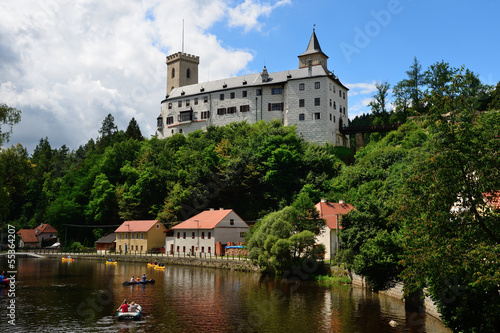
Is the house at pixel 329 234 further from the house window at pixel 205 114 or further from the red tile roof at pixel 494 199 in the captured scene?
the house window at pixel 205 114

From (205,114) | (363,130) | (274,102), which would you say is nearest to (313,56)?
(274,102)

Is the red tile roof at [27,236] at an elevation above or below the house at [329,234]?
below

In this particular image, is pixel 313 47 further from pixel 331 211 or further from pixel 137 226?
pixel 331 211

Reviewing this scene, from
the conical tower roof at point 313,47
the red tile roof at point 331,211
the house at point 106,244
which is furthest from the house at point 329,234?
the conical tower roof at point 313,47

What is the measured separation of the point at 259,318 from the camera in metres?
27.6

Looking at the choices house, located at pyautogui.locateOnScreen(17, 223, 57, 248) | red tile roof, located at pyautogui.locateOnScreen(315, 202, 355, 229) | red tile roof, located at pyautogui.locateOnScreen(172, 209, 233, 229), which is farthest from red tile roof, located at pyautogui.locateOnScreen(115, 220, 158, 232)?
red tile roof, located at pyautogui.locateOnScreen(315, 202, 355, 229)

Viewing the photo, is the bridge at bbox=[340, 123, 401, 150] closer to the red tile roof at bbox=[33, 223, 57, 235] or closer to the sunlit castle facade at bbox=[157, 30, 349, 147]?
the sunlit castle facade at bbox=[157, 30, 349, 147]

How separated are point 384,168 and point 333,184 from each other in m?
7.99

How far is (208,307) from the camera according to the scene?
31547 mm

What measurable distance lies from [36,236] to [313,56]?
79774 millimetres

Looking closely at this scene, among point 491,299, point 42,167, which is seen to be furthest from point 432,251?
point 42,167

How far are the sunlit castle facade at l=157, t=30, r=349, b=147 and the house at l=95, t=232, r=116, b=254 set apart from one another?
3344 cm

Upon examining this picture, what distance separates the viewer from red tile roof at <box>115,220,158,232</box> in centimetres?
7664

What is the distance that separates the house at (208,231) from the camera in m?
64.9
